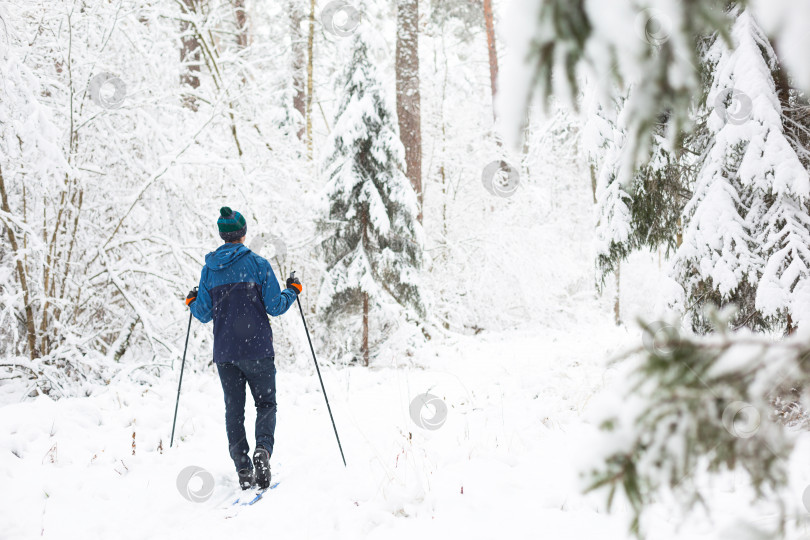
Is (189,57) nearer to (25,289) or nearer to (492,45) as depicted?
(25,289)

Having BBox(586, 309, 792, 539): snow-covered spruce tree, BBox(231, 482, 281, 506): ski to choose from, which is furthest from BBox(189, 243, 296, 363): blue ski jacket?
BBox(586, 309, 792, 539): snow-covered spruce tree

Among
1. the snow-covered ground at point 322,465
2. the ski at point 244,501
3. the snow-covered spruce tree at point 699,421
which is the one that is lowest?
the ski at point 244,501

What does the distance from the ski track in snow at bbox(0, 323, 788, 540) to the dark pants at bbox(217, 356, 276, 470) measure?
0.37 metres

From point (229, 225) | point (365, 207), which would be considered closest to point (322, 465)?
point (229, 225)

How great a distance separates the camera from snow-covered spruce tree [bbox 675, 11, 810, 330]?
3.88m

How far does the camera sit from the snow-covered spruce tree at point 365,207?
869 centimetres

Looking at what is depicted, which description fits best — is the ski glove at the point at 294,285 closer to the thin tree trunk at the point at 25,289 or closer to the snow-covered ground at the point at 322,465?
the snow-covered ground at the point at 322,465

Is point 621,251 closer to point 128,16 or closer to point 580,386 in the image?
point 580,386

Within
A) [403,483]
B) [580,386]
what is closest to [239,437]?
[403,483]

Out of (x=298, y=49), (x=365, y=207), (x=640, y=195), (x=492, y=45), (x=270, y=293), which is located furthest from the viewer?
(x=492, y=45)

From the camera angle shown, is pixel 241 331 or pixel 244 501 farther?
pixel 241 331

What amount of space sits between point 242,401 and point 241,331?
644 mm

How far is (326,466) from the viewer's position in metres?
4.34

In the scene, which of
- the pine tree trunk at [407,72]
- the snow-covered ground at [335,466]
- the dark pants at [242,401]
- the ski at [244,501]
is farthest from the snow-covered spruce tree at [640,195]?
the pine tree trunk at [407,72]
